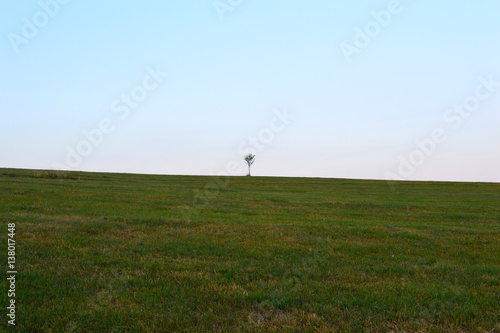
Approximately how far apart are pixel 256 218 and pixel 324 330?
1220cm

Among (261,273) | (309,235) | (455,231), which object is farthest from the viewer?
(455,231)

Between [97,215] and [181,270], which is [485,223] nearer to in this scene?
[181,270]

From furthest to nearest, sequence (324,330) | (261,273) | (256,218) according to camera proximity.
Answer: (256,218)
(261,273)
(324,330)

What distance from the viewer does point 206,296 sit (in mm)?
7270

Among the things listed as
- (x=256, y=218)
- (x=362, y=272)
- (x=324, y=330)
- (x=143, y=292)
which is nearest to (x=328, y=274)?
(x=362, y=272)

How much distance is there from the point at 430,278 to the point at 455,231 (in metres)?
8.30

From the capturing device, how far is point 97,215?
1616 centimetres

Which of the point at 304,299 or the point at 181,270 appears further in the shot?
the point at 181,270

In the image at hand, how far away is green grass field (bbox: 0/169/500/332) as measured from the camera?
631cm

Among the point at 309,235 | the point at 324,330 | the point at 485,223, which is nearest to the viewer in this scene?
the point at 324,330

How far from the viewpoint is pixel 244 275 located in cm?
871

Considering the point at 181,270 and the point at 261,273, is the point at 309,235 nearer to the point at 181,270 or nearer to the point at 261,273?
the point at 261,273

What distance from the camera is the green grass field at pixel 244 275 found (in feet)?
20.7

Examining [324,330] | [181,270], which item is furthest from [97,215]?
[324,330]
